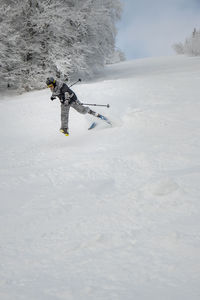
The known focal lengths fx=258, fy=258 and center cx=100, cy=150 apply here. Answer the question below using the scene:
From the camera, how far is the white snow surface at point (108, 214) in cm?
197

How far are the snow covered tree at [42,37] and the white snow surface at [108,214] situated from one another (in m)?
8.73

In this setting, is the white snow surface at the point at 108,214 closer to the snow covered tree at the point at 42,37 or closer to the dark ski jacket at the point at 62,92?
the dark ski jacket at the point at 62,92

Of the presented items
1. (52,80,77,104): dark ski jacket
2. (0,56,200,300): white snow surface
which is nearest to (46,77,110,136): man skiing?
(52,80,77,104): dark ski jacket

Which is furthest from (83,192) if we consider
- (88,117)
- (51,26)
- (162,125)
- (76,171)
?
(51,26)

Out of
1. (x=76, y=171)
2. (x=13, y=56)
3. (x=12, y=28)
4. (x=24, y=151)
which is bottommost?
(x=24, y=151)

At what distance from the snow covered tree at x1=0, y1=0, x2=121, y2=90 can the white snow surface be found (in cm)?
873

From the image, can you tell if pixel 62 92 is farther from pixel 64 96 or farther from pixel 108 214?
pixel 108 214

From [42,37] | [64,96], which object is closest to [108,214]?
[64,96]

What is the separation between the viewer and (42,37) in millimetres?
15180

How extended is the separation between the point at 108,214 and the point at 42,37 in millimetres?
14570

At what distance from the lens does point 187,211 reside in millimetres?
2979

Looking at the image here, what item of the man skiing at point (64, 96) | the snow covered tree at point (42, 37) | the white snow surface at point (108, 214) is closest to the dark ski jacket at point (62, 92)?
the man skiing at point (64, 96)

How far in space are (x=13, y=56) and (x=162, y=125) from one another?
10683mm

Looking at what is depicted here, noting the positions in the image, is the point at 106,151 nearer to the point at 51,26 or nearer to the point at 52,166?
the point at 52,166
